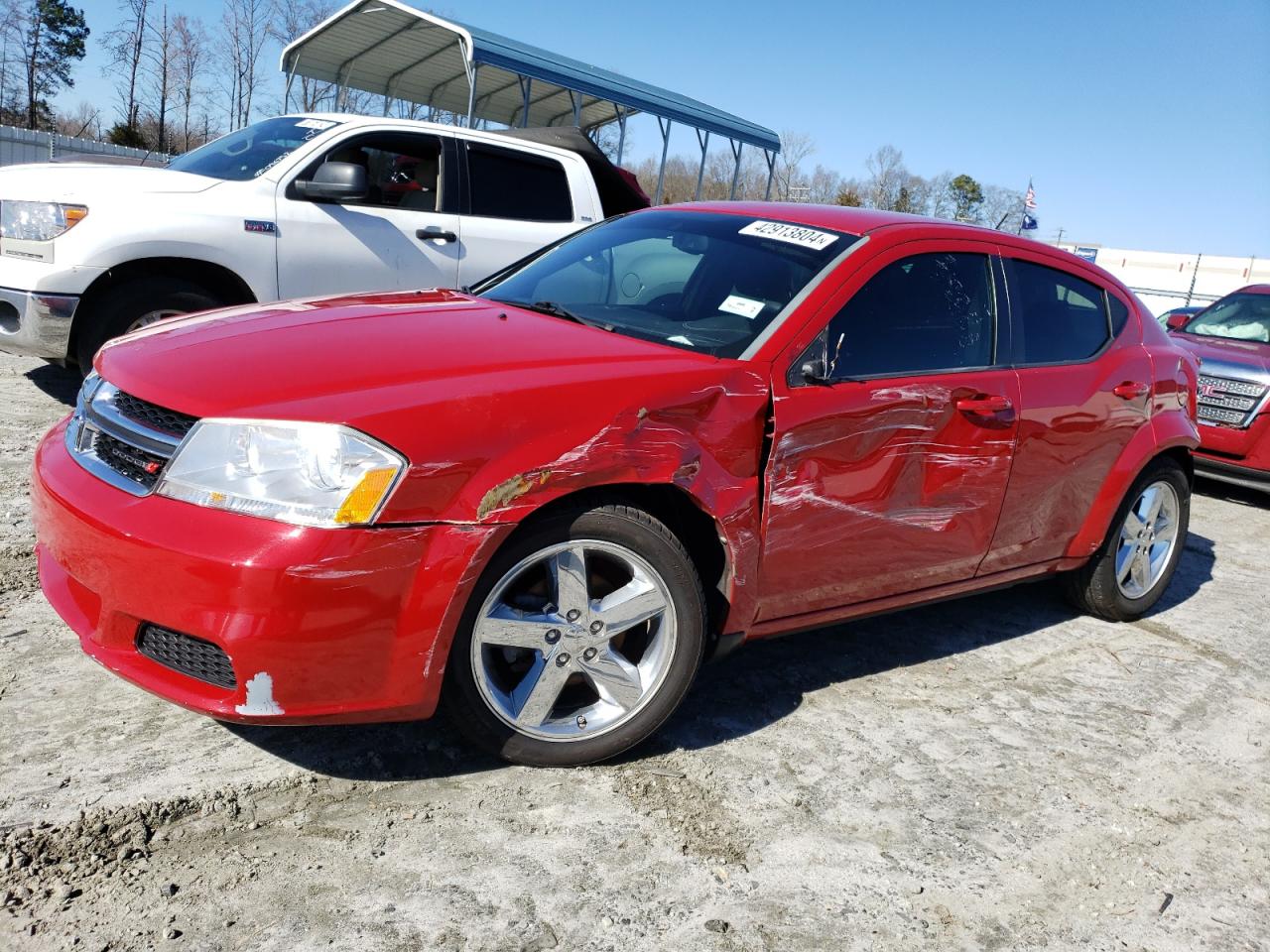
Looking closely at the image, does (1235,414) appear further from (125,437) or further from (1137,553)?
(125,437)

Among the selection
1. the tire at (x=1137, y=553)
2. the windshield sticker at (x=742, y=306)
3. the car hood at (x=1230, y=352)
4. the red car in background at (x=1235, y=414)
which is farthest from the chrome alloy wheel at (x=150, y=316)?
the red car in background at (x=1235, y=414)

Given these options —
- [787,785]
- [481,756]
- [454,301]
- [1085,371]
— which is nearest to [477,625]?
[481,756]

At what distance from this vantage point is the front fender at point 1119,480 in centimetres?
411

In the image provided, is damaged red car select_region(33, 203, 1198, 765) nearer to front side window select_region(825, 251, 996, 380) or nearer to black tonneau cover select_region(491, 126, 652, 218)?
front side window select_region(825, 251, 996, 380)

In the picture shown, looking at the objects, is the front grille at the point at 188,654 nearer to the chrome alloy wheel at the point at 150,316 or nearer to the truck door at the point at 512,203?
the chrome alloy wheel at the point at 150,316

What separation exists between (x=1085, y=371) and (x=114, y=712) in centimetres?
356

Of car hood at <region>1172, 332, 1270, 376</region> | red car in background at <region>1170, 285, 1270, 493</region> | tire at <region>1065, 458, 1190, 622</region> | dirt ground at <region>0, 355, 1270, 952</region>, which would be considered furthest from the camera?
car hood at <region>1172, 332, 1270, 376</region>

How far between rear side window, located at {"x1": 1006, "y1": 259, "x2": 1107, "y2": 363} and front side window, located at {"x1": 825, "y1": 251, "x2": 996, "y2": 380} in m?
0.17

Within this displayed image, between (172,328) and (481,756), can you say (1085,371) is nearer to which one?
(481,756)

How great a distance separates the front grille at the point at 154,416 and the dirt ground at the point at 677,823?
843 mm

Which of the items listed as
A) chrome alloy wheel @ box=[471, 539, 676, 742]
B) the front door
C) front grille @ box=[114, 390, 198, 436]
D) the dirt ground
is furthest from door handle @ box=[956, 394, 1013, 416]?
front grille @ box=[114, 390, 198, 436]

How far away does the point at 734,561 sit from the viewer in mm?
2818

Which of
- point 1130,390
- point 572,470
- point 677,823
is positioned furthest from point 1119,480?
point 572,470

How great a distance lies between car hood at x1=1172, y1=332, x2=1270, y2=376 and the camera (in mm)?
7740
